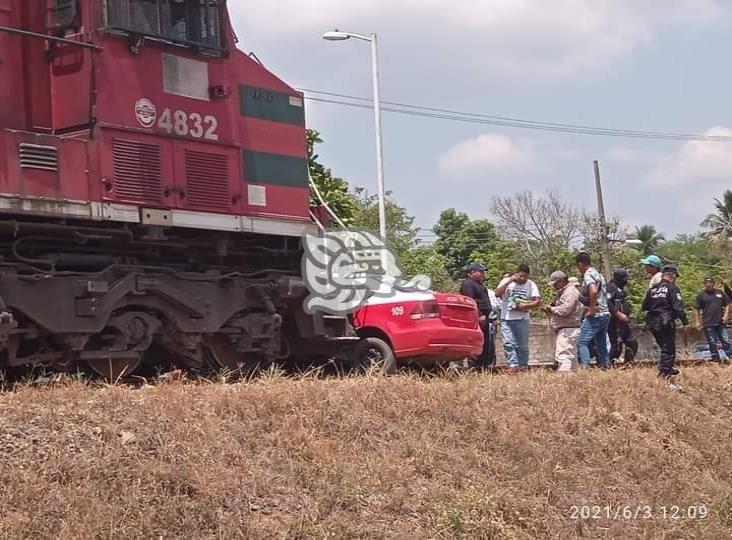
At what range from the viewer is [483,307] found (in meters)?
13.8

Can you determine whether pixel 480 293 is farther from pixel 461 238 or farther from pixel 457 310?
pixel 461 238

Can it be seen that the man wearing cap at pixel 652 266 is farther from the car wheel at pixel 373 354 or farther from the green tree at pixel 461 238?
the green tree at pixel 461 238

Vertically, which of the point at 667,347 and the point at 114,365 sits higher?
the point at 114,365

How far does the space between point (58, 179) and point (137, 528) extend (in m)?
4.11

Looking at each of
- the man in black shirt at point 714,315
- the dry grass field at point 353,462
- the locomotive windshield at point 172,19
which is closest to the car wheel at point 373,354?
the dry grass field at point 353,462

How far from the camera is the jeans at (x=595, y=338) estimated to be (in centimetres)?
1293

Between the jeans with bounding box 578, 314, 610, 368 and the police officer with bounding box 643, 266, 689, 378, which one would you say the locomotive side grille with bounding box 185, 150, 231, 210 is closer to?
the jeans with bounding box 578, 314, 610, 368

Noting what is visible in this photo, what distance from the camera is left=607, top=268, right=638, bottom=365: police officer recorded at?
48.2 ft

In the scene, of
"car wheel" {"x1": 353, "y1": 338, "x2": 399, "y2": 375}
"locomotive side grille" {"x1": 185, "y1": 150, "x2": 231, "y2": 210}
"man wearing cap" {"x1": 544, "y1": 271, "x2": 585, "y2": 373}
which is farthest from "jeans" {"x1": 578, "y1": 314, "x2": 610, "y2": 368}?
"locomotive side grille" {"x1": 185, "y1": 150, "x2": 231, "y2": 210}

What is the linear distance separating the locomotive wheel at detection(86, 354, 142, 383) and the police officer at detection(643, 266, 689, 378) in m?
5.82

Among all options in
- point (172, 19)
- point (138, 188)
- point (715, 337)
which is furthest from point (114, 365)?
point (715, 337)
